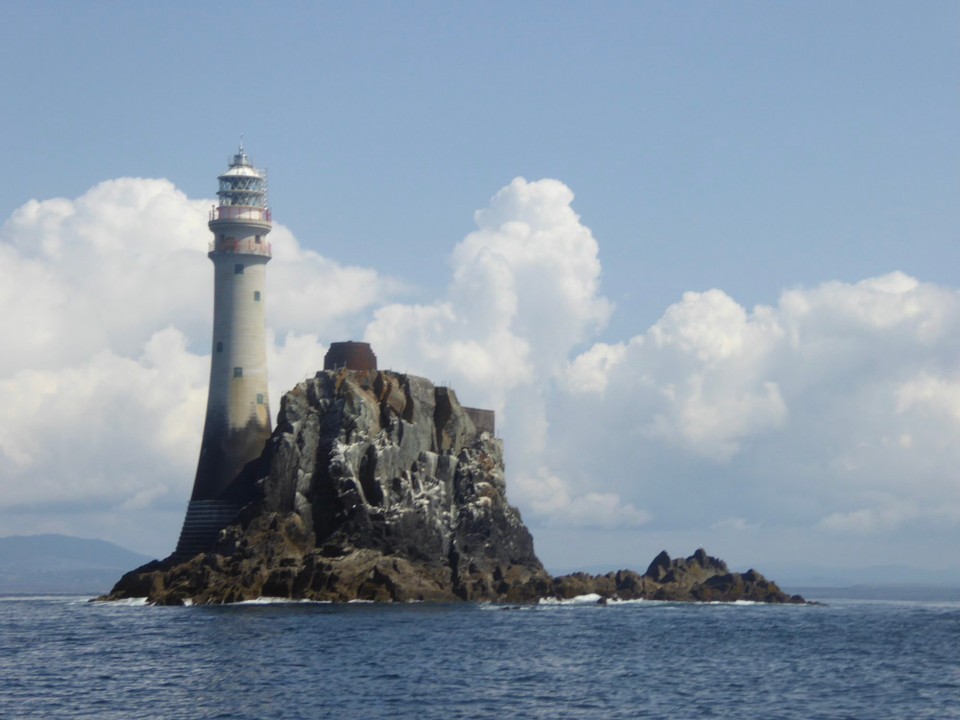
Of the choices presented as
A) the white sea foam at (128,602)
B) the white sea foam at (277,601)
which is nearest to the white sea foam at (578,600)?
the white sea foam at (277,601)

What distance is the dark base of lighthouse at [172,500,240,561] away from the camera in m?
130

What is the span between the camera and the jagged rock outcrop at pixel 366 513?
11888 centimetres

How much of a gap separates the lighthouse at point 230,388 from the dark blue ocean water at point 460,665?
18293 millimetres

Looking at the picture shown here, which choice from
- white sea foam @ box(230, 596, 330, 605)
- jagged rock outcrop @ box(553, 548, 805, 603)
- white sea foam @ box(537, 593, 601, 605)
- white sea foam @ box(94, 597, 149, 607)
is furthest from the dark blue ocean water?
jagged rock outcrop @ box(553, 548, 805, 603)

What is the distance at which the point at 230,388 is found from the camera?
131 meters

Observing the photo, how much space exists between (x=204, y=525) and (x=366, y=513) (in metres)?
18.0

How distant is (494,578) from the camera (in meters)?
127

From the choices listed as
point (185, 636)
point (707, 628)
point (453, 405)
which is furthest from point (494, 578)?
point (185, 636)

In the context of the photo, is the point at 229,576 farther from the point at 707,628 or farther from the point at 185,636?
the point at 707,628

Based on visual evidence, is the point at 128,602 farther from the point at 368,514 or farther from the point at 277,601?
the point at 368,514

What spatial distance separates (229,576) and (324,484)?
11199 mm

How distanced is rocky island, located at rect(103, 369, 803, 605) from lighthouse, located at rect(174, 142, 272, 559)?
183 centimetres

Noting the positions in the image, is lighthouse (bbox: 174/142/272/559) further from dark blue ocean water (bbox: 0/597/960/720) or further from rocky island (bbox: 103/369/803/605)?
dark blue ocean water (bbox: 0/597/960/720)

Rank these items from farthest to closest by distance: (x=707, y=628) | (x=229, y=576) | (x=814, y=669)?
(x=229, y=576) < (x=707, y=628) < (x=814, y=669)
